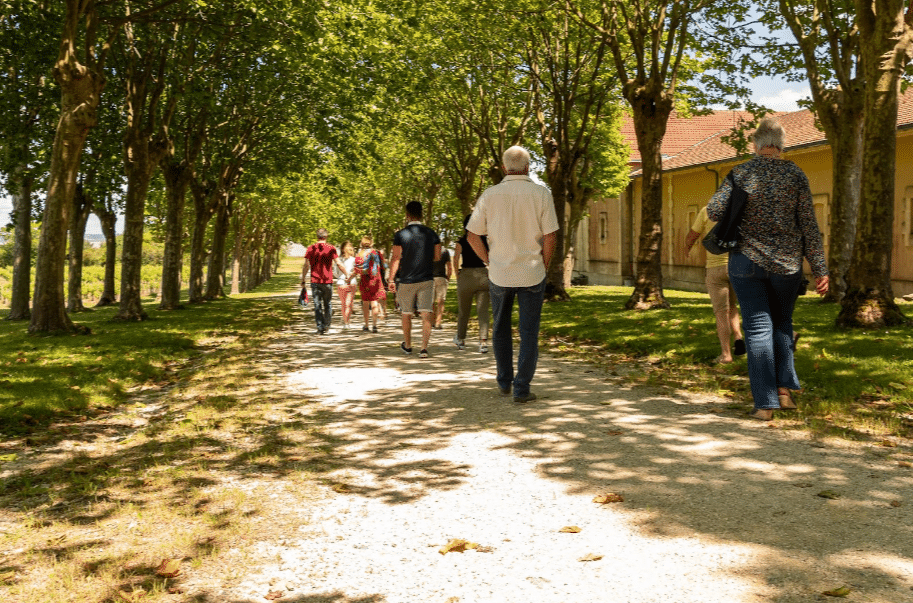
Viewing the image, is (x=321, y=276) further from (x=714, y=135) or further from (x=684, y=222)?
(x=714, y=135)

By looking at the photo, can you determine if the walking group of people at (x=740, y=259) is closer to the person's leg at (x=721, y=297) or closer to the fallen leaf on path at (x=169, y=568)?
the person's leg at (x=721, y=297)

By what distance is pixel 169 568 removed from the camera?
12.5 feet

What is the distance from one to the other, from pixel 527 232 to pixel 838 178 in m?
12.3

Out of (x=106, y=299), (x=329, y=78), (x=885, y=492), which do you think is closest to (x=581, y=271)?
(x=106, y=299)

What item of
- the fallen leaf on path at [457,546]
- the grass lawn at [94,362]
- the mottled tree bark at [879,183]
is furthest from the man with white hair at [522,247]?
the mottled tree bark at [879,183]

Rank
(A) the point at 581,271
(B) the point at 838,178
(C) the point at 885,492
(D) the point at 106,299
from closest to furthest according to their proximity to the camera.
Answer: (C) the point at 885,492
(B) the point at 838,178
(D) the point at 106,299
(A) the point at 581,271

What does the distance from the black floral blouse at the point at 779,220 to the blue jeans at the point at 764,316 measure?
0.09 m

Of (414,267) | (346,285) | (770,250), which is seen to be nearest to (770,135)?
(770,250)

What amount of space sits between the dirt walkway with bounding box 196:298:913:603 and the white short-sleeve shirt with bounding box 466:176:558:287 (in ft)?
3.81

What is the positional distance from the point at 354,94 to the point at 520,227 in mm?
16168

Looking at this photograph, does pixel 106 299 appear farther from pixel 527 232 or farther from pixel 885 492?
pixel 885 492

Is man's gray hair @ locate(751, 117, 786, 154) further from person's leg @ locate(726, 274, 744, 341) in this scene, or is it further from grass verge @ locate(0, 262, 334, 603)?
grass verge @ locate(0, 262, 334, 603)

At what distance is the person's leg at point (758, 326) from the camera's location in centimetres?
659

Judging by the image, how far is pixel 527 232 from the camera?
7609 millimetres
